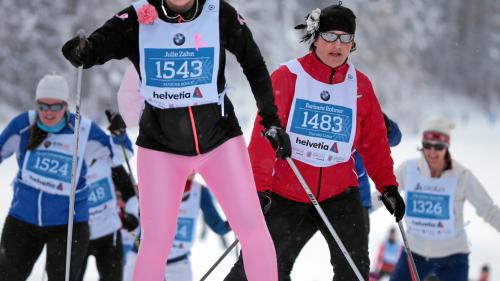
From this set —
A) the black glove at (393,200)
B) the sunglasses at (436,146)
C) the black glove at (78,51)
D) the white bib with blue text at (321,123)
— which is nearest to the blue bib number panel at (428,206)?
the sunglasses at (436,146)

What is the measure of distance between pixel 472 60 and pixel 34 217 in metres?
52.5

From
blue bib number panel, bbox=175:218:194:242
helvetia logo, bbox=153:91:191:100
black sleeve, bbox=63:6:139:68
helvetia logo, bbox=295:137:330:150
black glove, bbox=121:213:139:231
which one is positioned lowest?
blue bib number panel, bbox=175:218:194:242

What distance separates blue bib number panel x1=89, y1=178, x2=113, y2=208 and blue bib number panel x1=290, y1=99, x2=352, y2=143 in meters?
3.45

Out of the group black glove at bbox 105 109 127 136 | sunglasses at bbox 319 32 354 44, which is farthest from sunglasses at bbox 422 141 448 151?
black glove at bbox 105 109 127 136

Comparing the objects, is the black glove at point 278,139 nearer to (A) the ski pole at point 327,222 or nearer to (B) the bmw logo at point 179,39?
(A) the ski pole at point 327,222

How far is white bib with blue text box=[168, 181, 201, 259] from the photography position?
754cm

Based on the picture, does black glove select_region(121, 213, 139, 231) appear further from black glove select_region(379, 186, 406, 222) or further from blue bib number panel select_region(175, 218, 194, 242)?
black glove select_region(379, 186, 406, 222)

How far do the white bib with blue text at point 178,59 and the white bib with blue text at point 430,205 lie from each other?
3.55m

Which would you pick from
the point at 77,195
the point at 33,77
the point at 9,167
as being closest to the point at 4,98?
the point at 33,77

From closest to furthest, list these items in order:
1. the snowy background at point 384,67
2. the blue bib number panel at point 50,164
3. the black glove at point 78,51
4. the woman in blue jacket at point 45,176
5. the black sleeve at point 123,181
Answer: the black glove at point 78,51
the woman in blue jacket at point 45,176
the blue bib number panel at point 50,164
the black sleeve at point 123,181
the snowy background at point 384,67

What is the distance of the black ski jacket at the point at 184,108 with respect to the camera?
12.4 feet

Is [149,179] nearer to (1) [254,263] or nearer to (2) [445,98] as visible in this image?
(1) [254,263]

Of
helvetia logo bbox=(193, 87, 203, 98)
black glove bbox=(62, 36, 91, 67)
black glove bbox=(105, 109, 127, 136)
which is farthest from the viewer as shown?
black glove bbox=(105, 109, 127, 136)

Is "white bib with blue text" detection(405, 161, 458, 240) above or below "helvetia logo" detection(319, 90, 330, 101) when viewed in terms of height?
below
